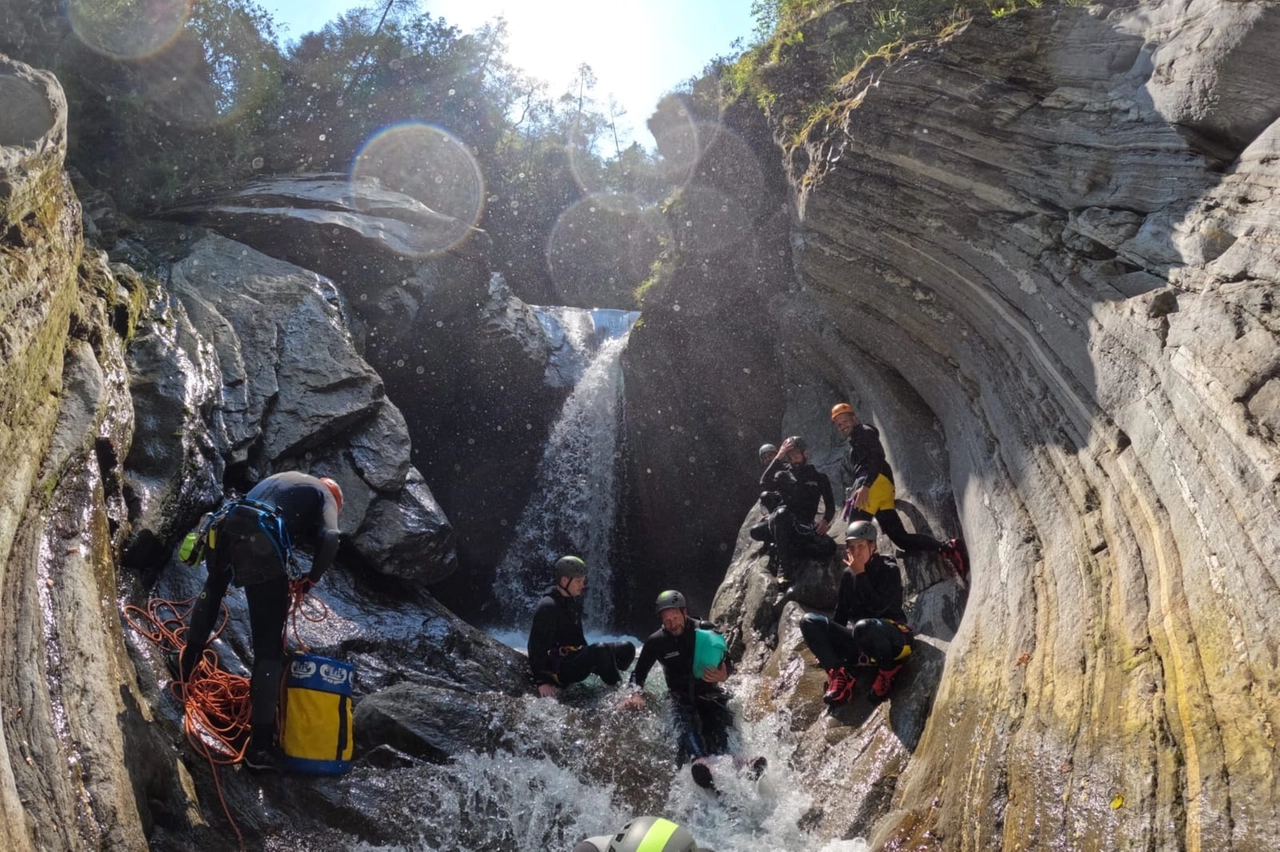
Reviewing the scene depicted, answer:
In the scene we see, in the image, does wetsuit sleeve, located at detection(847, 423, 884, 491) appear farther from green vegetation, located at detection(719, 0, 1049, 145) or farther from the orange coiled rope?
the orange coiled rope

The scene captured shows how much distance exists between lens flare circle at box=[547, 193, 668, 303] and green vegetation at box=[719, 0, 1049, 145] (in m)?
14.9

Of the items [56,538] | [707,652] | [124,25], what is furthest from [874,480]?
[124,25]

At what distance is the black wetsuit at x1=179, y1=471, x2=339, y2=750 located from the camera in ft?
17.2

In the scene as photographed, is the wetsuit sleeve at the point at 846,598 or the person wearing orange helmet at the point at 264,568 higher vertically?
the wetsuit sleeve at the point at 846,598

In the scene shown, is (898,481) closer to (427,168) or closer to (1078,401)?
(1078,401)

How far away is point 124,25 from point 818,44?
1420cm

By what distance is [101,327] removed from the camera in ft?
24.8

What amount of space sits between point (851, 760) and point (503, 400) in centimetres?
1364

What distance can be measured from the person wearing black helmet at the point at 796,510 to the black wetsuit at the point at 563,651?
2.64 metres

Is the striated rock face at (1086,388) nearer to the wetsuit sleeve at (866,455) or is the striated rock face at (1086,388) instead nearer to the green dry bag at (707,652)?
the wetsuit sleeve at (866,455)

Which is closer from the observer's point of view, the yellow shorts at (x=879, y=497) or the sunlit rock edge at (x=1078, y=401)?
the sunlit rock edge at (x=1078, y=401)

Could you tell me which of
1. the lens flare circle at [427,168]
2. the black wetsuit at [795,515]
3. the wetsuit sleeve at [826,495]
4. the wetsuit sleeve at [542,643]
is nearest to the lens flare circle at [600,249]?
the lens flare circle at [427,168]

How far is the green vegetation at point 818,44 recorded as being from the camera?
11.1 m

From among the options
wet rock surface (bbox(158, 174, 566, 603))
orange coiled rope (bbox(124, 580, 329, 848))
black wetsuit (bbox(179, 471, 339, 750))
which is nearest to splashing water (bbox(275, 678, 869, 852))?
orange coiled rope (bbox(124, 580, 329, 848))
